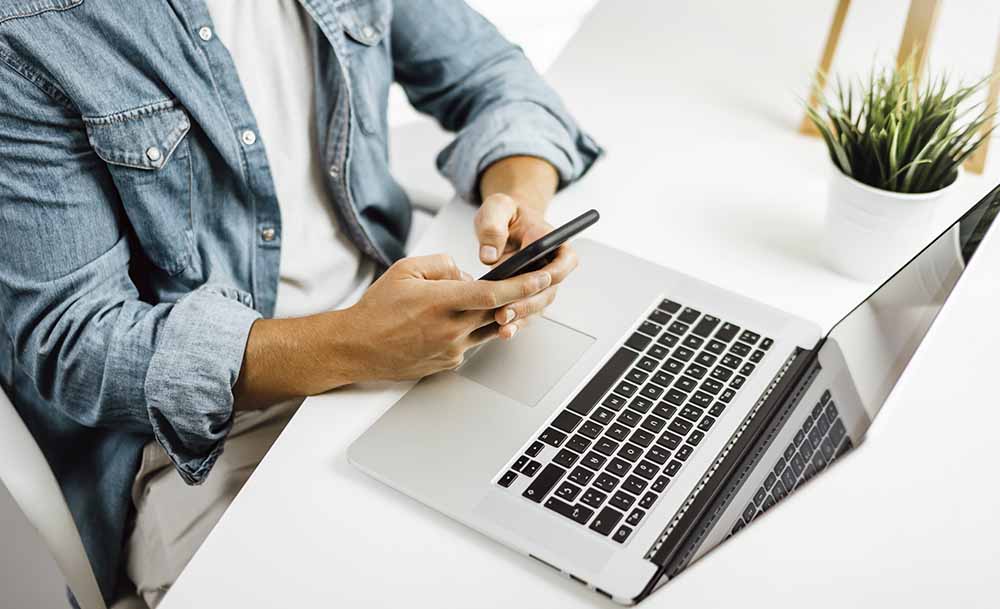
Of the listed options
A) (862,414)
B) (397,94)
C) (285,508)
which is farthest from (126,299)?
(397,94)

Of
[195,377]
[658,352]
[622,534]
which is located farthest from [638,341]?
[195,377]

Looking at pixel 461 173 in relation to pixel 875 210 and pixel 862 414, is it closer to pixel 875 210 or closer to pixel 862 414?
pixel 875 210

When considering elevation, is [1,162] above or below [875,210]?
above

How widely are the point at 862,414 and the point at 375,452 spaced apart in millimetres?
390

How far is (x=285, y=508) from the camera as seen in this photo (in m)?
0.72

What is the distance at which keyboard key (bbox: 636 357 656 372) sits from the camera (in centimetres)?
83

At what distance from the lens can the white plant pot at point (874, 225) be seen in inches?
36.3

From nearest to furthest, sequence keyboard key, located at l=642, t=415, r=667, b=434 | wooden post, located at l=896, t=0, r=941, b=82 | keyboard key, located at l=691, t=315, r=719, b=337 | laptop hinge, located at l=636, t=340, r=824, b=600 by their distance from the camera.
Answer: laptop hinge, located at l=636, t=340, r=824, b=600, keyboard key, located at l=642, t=415, r=667, b=434, keyboard key, located at l=691, t=315, r=719, b=337, wooden post, located at l=896, t=0, r=941, b=82

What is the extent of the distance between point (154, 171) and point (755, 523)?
25.3 inches

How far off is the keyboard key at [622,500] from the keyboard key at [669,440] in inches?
2.6

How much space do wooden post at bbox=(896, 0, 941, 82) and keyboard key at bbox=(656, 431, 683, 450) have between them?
1.95 feet

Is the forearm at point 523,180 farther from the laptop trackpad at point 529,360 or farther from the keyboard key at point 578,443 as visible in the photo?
the keyboard key at point 578,443

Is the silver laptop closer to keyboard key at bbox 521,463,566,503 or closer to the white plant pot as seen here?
keyboard key at bbox 521,463,566,503

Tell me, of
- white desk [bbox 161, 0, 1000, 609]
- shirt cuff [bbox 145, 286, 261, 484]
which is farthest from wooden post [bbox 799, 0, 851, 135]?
shirt cuff [bbox 145, 286, 261, 484]
